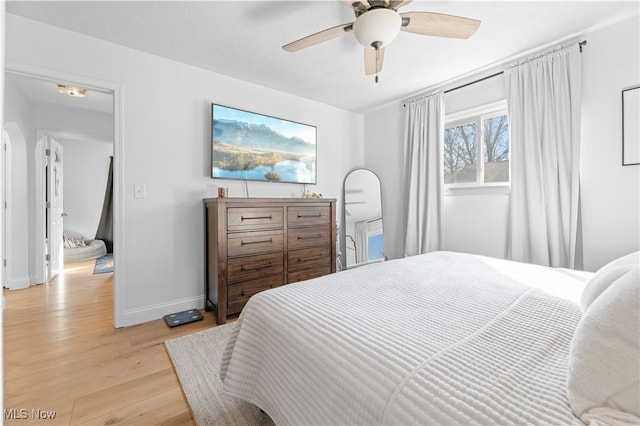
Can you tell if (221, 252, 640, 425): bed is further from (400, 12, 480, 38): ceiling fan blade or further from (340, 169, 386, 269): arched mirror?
(340, 169, 386, 269): arched mirror

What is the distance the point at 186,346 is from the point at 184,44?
2.38m

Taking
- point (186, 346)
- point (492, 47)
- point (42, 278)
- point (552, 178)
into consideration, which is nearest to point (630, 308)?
point (552, 178)

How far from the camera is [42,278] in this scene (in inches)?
135

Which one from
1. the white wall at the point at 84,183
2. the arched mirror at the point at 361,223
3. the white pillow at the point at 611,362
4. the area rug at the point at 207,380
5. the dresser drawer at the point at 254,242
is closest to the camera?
the white pillow at the point at 611,362

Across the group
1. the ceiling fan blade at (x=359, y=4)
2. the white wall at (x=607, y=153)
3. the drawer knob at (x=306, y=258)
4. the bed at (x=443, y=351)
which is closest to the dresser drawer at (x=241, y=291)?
the drawer knob at (x=306, y=258)

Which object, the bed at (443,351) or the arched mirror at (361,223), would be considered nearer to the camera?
the bed at (443,351)

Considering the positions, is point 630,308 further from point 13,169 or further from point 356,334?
point 13,169

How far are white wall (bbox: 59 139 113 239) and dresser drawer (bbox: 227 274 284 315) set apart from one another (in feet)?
16.7

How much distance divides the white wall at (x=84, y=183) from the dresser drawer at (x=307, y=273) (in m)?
5.27

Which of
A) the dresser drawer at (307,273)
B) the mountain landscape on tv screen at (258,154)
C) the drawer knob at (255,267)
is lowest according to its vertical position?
the dresser drawer at (307,273)

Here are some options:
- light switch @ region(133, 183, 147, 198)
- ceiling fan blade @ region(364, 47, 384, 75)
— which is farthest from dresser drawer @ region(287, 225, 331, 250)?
ceiling fan blade @ region(364, 47, 384, 75)

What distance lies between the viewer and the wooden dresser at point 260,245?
244 centimetres

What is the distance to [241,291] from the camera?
2525 mm

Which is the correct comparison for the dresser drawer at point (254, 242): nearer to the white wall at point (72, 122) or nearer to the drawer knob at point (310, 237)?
the drawer knob at point (310, 237)
